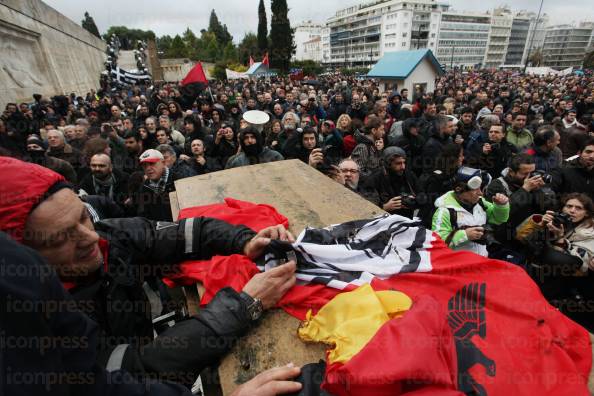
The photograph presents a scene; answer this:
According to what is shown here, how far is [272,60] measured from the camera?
46875mm

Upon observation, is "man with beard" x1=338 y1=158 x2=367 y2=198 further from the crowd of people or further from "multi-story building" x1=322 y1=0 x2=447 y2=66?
"multi-story building" x1=322 y1=0 x2=447 y2=66

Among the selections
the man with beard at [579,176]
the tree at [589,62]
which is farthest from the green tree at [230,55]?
the man with beard at [579,176]

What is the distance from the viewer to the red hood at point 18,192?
41.9 inches

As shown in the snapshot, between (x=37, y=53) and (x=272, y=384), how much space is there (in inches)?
815

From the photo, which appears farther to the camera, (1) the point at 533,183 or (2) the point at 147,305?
(1) the point at 533,183

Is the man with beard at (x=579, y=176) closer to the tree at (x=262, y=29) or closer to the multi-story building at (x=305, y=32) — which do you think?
the tree at (x=262, y=29)

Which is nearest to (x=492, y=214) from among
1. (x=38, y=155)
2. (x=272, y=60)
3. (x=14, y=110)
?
(x=38, y=155)

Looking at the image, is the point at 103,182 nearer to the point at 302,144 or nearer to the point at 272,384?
the point at 302,144

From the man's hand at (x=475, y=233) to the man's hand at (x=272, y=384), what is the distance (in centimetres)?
208

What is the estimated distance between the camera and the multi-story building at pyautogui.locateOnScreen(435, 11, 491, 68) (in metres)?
86.7

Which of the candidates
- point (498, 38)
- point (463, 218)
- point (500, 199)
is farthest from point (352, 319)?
point (498, 38)

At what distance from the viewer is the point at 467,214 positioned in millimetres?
2988

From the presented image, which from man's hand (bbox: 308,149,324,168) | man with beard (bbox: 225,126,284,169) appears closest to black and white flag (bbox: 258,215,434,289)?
man's hand (bbox: 308,149,324,168)

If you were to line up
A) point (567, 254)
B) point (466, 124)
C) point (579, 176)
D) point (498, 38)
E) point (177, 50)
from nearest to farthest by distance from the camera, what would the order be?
point (567, 254) < point (579, 176) < point (466, 124) < point (177, 50) < point (498, 38)
